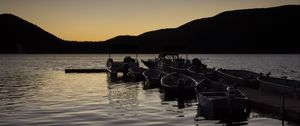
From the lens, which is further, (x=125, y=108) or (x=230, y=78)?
(x=230, y=78)

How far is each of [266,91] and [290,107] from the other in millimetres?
8971

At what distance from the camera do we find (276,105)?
87.4ft

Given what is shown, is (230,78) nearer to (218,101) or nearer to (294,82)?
(294,82)

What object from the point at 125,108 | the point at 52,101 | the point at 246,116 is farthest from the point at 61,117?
the point at 246,116

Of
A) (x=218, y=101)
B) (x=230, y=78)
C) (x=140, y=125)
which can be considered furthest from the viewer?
(x=230, y=78)

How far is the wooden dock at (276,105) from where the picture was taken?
24.5 meters

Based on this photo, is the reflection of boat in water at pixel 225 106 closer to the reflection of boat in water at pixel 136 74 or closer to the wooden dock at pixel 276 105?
the wooden dock at pixel 276 105

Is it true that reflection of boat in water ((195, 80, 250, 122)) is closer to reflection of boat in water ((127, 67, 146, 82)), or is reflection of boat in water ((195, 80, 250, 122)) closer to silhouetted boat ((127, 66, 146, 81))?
reflection of boat in water ((127, 67, 146, 82))

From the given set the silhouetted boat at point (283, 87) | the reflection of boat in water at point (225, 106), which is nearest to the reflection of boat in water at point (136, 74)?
the silhouetted boat at point (283, 87)

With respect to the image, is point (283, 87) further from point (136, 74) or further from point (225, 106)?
point (136, 74)

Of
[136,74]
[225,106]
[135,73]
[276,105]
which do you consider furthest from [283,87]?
[135,73]

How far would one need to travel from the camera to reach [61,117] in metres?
26.2

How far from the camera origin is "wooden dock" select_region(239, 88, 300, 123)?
2448 cm

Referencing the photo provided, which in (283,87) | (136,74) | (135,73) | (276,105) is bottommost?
(136,74)
